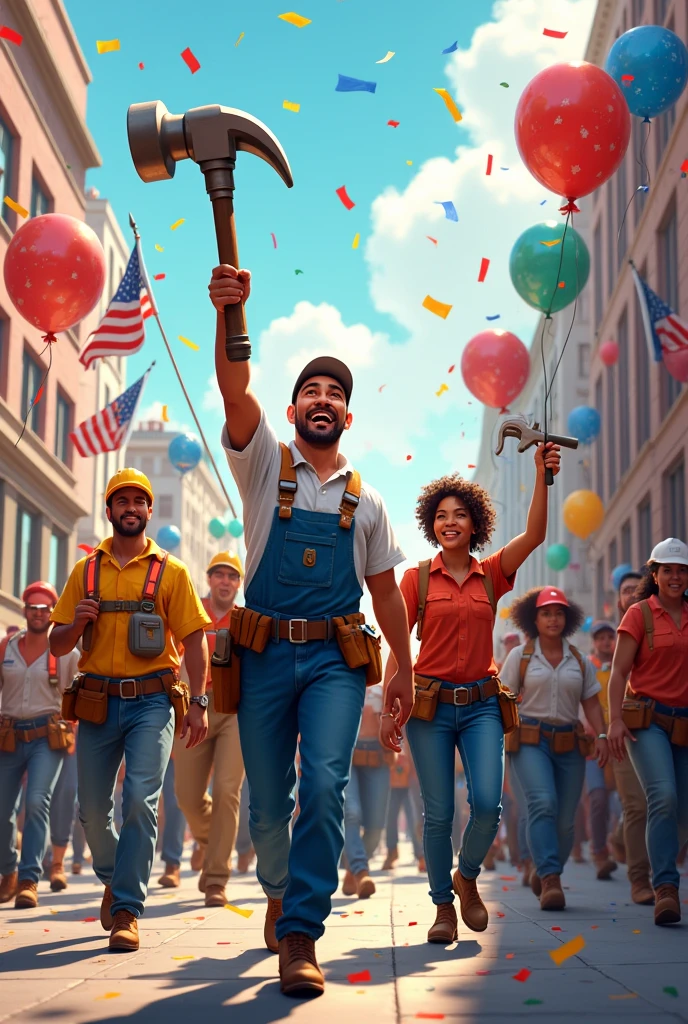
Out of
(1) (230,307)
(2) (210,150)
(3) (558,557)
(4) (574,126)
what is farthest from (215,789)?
(3) (558,557)

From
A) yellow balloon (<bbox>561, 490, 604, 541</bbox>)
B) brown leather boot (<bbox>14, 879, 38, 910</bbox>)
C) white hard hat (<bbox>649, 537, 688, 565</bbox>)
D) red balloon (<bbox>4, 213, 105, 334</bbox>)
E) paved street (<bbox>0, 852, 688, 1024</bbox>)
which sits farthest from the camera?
yellow balloon (<bbox>561, 490, 604, 541</bbox>)

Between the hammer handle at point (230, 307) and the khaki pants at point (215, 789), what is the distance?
484 centimetres

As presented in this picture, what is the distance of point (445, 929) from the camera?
5.99 m

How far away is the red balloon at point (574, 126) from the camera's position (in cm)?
1052

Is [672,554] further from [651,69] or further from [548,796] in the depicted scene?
[651,69]

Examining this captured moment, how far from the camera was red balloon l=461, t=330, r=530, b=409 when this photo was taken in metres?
15.3

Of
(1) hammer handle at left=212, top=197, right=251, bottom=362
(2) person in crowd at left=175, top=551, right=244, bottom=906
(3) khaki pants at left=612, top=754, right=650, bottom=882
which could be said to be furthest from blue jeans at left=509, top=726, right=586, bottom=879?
(1) hammer handle at left=212, top=197, right=251, bottom=362

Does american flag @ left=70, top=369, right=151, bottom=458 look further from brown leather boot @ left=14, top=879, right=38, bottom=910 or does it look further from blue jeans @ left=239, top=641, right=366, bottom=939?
blue jeans @ left=239, top=641, right=366, bottom=939

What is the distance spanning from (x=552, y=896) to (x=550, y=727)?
4.11 feet

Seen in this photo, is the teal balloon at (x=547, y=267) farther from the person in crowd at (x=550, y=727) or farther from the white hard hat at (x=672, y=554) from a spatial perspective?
the white hard hat at (x=672, y=554)

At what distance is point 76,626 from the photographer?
20.6ft

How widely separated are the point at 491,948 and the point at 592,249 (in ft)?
113

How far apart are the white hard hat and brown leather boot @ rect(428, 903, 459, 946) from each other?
2.51 m

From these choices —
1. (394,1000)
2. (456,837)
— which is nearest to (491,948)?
(394,1000)
